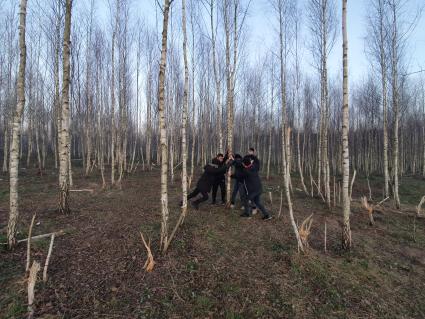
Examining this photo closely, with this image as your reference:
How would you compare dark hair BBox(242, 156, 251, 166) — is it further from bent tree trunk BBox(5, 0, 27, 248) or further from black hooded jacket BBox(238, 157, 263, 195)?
bent tree trunk BBox(5, 0, 27, 248)

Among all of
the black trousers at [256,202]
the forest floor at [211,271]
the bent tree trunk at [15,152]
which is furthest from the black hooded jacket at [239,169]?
the bent tree trunk at [15,152]

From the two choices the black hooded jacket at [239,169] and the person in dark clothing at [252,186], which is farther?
the black hooded jacket at [239,169]

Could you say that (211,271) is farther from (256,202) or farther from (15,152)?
(15,152)

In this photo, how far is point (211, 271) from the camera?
13.1 ft

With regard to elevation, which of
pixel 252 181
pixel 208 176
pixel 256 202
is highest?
pixel 208 176

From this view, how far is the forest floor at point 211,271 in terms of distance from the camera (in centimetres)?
325

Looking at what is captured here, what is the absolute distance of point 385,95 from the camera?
393 inches

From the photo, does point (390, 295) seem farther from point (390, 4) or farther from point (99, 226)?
point (390, 4)

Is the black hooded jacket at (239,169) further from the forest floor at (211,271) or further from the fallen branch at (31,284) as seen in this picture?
the fallen branch at (31,284)

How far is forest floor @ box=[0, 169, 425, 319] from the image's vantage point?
3.25 metres

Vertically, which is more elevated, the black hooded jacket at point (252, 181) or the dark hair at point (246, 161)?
the dark hair at point (246, 161)

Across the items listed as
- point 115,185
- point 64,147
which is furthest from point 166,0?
point 115,185

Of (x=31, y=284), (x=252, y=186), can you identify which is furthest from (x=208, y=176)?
(x=31, y=284)

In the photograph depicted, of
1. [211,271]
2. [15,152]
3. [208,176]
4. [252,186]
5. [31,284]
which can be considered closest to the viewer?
[31,284]
